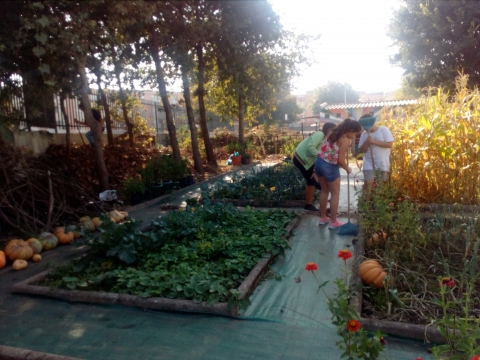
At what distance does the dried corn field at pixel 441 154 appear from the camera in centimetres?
650

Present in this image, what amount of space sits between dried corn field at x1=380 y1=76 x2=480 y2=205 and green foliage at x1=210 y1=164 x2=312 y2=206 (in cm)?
208

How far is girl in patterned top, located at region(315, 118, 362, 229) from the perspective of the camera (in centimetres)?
575

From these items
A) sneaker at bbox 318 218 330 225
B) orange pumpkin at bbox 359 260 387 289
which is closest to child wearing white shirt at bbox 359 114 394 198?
sneaker at bbox 318 218 330 225

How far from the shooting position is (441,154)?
21.9 ft

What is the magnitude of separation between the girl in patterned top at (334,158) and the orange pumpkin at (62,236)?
373cm

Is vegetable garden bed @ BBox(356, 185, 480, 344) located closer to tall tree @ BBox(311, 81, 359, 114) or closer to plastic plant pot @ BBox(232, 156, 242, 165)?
plastic plant pot @ BBox(232, 156, 242, 165)

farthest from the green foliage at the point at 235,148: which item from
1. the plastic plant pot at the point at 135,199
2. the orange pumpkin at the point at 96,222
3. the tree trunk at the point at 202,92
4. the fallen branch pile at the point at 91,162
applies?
the orange pumpkin at the point at 96,222

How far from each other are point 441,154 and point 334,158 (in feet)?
6.61

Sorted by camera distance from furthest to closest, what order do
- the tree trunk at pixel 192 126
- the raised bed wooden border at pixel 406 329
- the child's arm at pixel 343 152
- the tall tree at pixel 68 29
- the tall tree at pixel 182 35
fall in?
the tree trunk at pixel 192 126
the tall tree at pixel 182 35
the tall tree at pixel 68 29
the child's arm at pixel 343 152
the raised bed wooden border at pixel 406 329

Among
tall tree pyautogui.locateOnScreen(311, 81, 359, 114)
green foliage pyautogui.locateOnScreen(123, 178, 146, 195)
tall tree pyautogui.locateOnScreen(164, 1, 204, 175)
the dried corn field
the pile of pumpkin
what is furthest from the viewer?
tall tree pyautogui.locateOnScreen(311, 81, 359, 114)

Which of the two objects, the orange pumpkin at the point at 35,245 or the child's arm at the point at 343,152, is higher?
the child's arm at the point at 343,152

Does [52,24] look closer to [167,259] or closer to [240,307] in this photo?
[167,259]

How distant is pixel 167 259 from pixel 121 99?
32.2 feet

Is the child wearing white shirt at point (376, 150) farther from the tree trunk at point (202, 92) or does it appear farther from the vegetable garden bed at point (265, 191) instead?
the tree trunk at point (202, 92)
